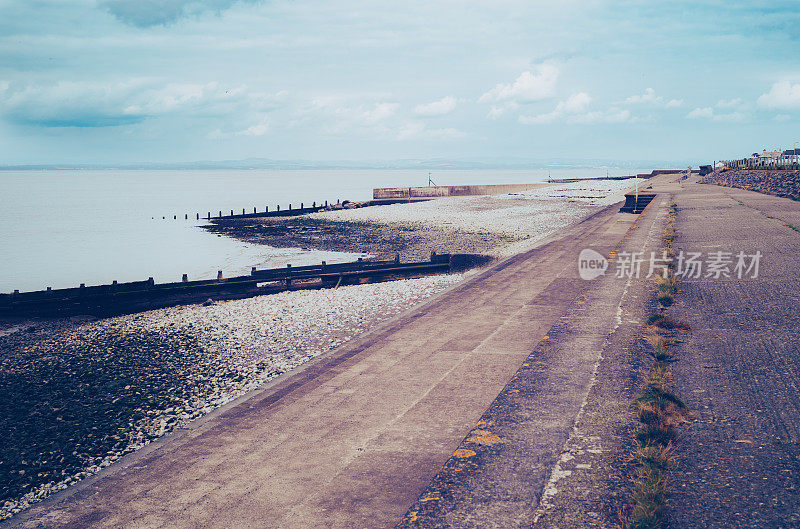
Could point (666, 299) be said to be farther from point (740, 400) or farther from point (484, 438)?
point (484, 438)

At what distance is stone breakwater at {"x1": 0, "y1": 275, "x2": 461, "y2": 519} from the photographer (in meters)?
9.62

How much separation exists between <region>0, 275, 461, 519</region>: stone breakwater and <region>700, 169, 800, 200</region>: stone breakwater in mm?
38159

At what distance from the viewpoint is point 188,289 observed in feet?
78.6

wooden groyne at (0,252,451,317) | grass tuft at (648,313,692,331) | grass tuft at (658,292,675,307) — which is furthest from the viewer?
wooden groyne at (0,252,451,317)

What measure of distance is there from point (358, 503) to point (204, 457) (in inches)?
112

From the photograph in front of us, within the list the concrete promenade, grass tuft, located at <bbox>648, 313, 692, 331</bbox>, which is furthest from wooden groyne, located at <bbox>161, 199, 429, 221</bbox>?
grass tuft, located at <bbox>648, 313, 692, 331</bbox>

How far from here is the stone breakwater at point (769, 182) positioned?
44.6m

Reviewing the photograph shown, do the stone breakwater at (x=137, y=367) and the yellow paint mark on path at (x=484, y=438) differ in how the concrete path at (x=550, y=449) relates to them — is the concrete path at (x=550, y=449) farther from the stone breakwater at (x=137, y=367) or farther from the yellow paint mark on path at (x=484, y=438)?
the stone breakwater at (x=137, y=367)

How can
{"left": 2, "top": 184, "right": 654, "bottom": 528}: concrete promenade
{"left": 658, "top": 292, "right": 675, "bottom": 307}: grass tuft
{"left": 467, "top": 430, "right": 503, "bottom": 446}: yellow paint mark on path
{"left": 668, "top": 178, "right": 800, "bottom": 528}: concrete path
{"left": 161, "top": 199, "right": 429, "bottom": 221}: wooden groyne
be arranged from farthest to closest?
{"left": 161, "top": 199, "right": 429, "bottom": 221}: wooden groyne, {"left": 658, "top": 292, "right": 675, "bottom": 307}: grass tuft, {"left": 467, "top": 430, "right": 503, "bottom": 446}: yellow paint mark on path, {"left": 2, "top": 184, "right": 654, "bottom": 528}: concrete promenade, {"left": 668, "top": 178, "right": 800, "bottom": 528}: concrete path

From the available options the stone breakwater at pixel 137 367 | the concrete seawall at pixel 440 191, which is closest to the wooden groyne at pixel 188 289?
the stone breakwater at pixel 137 367

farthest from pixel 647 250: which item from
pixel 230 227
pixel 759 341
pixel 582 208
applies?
pixel 230 227

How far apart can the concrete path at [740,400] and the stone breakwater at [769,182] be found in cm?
3398

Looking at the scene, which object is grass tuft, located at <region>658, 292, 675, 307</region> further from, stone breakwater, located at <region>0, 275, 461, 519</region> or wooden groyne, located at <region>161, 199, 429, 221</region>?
wooden groyne, located at <region>161, 199, 429, 221</region>

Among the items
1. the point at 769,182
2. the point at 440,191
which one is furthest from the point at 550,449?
the point at 440,191
